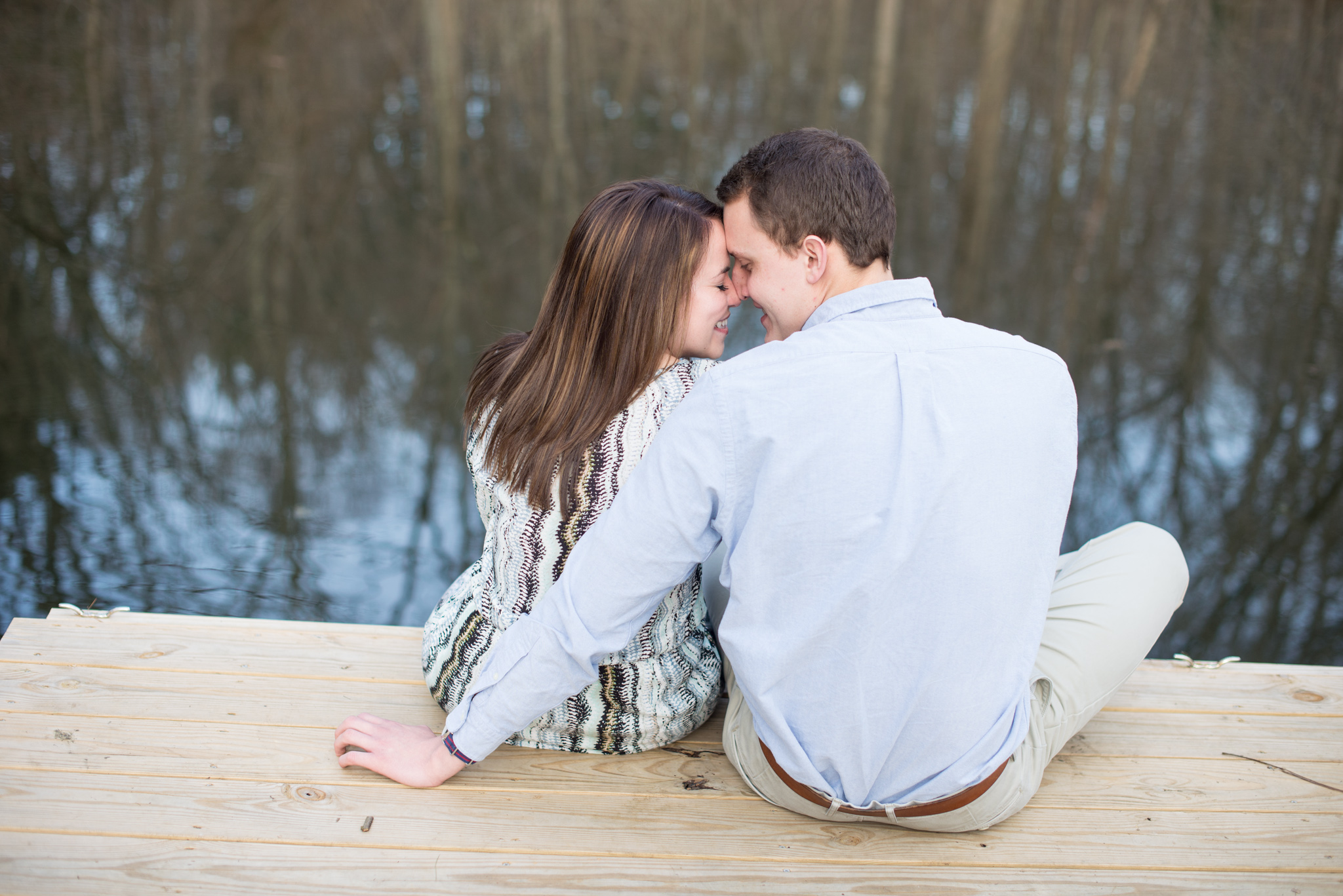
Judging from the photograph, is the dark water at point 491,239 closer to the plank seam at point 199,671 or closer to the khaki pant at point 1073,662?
the plank seam at point 199,671

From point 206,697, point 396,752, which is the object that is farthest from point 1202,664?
point 206,697

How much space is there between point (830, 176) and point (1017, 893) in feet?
3.47

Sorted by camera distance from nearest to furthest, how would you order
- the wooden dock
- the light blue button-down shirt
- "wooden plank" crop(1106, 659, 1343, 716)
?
1. the light blue button-down shirt
2. the wooden dock
3. "wooden plank" crop(1106, 659, 1343, 716)

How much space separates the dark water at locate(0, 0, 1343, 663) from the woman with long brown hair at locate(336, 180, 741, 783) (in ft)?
5.21

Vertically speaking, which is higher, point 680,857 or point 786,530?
point 786,530

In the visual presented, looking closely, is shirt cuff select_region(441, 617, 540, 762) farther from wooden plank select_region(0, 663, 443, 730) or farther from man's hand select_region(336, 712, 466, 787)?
wooden plank select_region(0, 663, 443, 730)

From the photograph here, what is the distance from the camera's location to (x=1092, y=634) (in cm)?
177

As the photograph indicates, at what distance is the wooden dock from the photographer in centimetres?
151

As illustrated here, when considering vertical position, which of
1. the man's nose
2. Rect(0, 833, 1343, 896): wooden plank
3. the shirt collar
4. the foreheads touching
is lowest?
Rect(0, 833, 1343, 896): wooden plank

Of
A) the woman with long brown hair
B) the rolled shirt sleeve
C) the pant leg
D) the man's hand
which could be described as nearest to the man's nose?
the woman with long brown hair

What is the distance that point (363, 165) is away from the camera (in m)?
7.16

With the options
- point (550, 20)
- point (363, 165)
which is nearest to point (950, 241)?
point (363, 165)

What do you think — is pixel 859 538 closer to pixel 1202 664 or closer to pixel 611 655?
pixel 611 655

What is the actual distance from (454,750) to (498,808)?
13 centimetres
